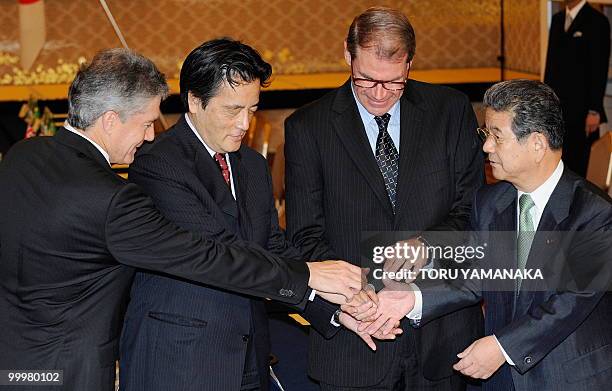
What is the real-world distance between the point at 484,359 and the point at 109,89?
4.04 ft

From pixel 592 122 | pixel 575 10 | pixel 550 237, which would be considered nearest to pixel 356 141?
pixel 550 237

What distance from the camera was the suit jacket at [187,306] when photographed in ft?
8.63

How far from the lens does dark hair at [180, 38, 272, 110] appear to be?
8.79ft

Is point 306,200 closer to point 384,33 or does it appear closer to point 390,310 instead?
point 390,310

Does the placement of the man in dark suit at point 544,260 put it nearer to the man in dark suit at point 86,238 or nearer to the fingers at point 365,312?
the fingers at point 365,312

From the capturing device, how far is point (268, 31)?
9953 millimetres

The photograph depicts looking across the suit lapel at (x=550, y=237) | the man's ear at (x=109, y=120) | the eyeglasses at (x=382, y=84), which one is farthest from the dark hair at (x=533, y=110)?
the man's ear at (x=109, y=120)

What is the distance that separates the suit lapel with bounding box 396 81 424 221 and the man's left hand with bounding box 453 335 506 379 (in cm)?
51

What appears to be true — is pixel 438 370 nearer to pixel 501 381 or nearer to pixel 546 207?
pixel 501 381

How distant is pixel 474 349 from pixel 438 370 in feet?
1.04

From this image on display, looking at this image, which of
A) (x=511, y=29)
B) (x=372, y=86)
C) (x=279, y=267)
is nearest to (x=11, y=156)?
(x=279, y=267)

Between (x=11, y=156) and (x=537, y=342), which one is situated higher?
(x=11, y=156)

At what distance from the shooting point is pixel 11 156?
100 inches

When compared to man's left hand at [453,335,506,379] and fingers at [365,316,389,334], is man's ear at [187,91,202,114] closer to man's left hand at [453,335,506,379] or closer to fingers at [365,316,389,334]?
fingers at [365,316,389,334]
